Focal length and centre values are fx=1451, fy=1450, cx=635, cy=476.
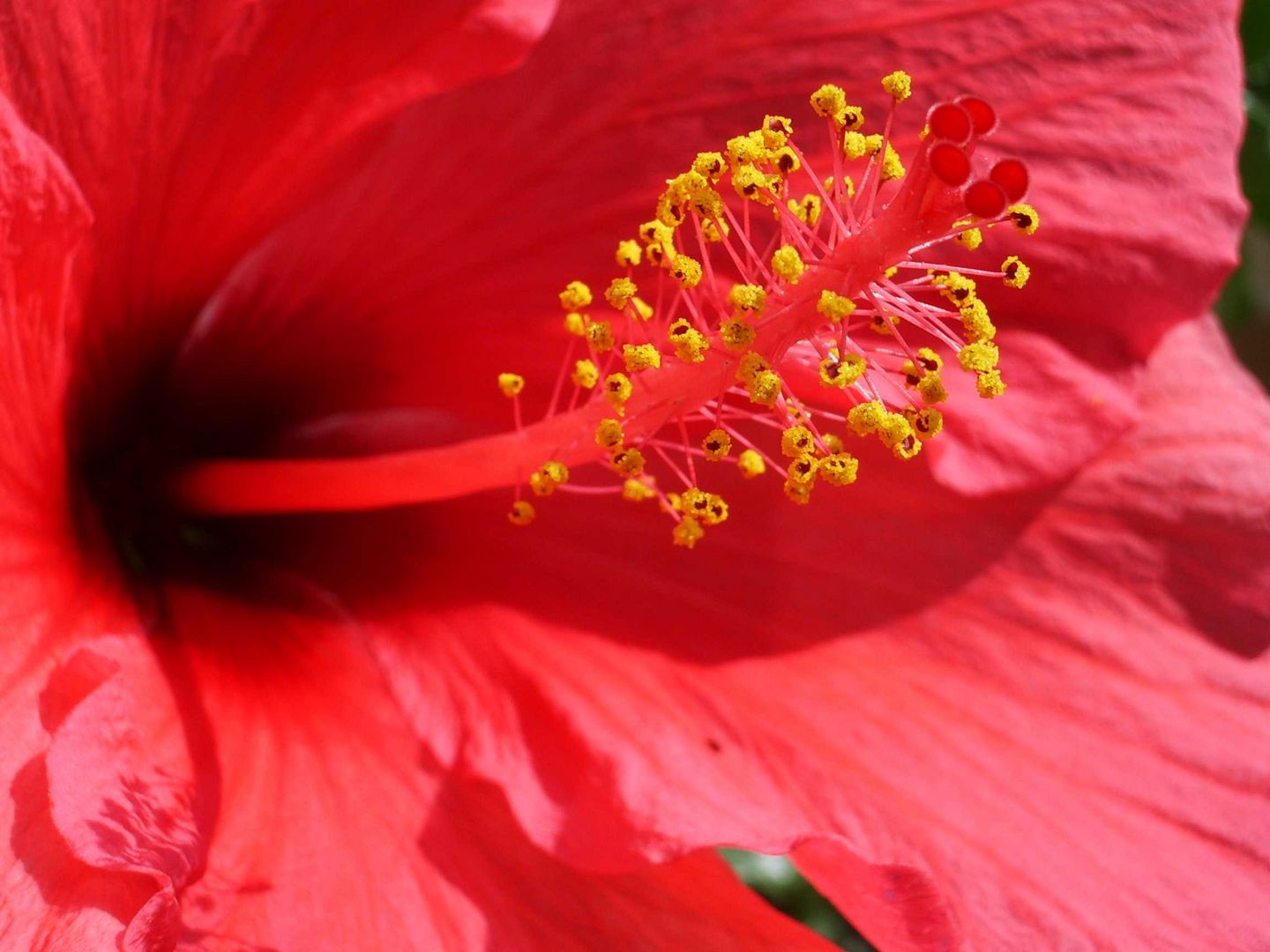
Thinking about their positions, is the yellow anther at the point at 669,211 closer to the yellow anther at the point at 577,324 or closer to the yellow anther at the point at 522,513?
the yellow anther at the point at 577,324

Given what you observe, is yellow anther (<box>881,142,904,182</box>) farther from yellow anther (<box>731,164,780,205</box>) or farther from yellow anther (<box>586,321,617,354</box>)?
yellow anther (<box>586,321,617,354</box>)

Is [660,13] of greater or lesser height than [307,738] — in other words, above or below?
above

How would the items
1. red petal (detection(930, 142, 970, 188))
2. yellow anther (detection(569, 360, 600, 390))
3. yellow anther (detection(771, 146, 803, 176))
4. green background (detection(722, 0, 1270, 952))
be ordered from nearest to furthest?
red petal (detection(930, 142, 970, 188)) → yellow anther (detection(771, 146, 803, 176)) → yellow anther (detection(569, 360, 600, 390)) → green background (detection(722, 0, 1270, 952))

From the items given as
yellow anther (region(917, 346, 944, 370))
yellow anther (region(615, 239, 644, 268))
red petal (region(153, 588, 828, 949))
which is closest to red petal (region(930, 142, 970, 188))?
yellow anther (region(917, 346, 944, 370))

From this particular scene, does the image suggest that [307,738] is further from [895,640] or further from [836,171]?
[836,171]

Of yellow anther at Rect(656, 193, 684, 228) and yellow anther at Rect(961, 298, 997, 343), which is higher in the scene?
yellow anther at Rect(656, 193, 684, 228)

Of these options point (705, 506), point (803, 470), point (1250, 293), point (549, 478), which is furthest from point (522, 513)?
point (1250, 293)

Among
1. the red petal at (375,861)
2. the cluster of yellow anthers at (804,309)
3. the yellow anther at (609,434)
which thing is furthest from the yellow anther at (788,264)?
the red petal at (375,861)

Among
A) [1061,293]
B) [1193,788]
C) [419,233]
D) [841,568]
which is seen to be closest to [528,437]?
[419,233]
